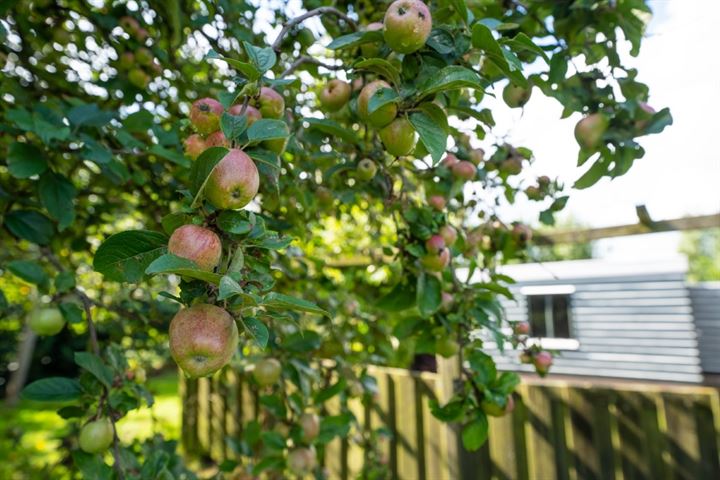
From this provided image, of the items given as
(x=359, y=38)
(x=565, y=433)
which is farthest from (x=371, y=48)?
(x=565, y=433)

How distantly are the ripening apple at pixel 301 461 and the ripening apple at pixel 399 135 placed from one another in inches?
42.9

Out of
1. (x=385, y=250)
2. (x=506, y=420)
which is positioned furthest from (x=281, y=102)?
(x=506, y=420)

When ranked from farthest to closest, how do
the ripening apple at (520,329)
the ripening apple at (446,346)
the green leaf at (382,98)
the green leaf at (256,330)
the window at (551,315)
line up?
the window at (551,315), the ripening apple at (520,329), the ripening apple at (446,346), the green leaf at (382,98), the green leaf at (256,330)

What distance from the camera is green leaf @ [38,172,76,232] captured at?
129 centimetres

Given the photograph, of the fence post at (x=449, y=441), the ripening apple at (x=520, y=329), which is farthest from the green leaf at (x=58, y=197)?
the fence post at (x=449, y=441)

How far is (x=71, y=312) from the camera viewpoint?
1385 millimetres

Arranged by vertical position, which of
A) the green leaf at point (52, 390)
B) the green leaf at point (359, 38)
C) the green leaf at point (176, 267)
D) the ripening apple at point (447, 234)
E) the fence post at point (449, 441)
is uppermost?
the green leaf at point (359, 38)

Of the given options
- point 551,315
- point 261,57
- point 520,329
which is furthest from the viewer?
point 551,315

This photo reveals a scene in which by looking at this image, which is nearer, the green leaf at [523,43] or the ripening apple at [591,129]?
the green leaf at [523,43]

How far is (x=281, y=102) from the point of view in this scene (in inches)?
34.7

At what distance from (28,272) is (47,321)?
0.51 feet

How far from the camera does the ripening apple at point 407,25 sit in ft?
2.66

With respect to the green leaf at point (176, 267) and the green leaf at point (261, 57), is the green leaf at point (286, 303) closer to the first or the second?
the green leaf at point (176, 267)

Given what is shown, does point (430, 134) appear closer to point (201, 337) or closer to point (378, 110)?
point (378, 110)
